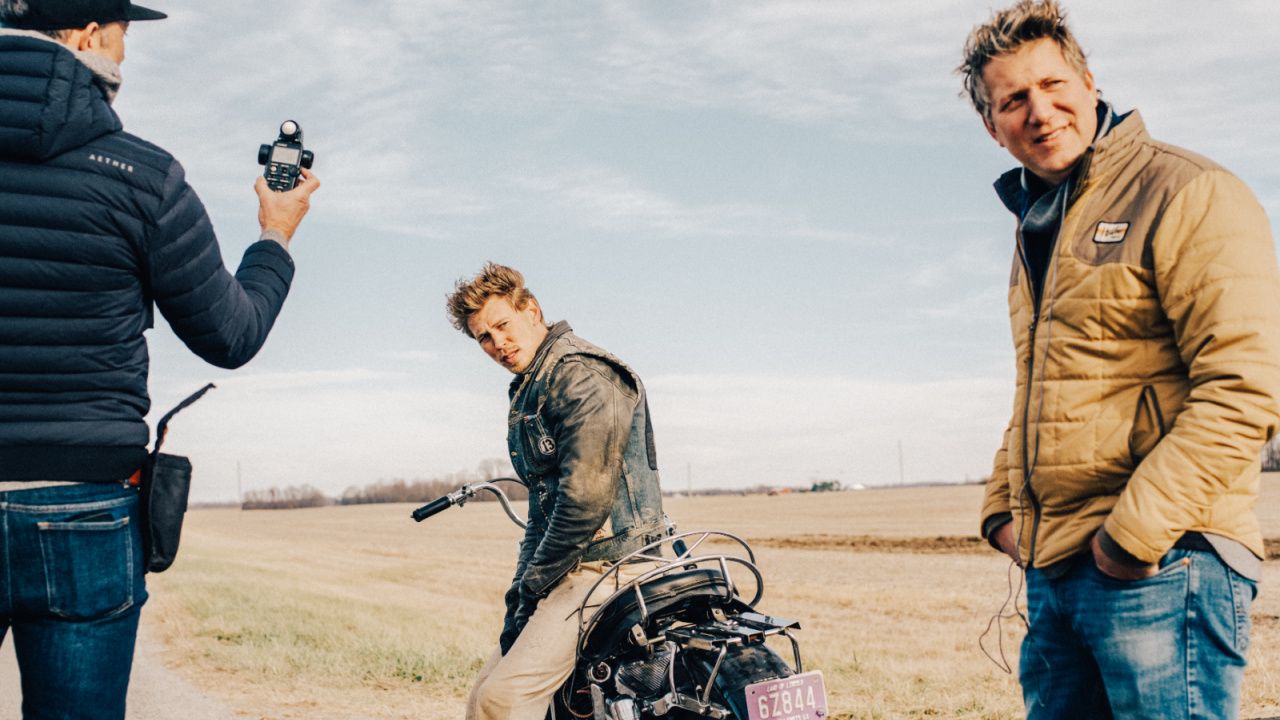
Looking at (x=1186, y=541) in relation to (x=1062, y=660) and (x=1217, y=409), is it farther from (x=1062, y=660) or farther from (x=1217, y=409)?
(x=1062, y=660)

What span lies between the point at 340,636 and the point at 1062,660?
9.63 meters

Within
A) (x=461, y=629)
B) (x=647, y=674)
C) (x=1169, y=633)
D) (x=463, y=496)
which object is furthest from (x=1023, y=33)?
(x=461, y=629)

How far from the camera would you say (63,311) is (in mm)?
2430

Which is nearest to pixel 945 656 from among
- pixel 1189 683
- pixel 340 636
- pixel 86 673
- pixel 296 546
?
pixel 340 636

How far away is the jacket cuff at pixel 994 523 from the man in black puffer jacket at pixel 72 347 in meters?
2.11

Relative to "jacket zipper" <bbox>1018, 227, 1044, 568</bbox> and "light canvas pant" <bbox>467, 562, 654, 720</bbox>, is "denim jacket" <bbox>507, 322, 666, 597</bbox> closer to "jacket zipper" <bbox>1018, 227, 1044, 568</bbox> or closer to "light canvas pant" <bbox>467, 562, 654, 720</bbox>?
"light canvas pant" <bbox>467, 562, 654, 720</bbox>

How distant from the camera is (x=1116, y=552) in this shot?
8.18ft

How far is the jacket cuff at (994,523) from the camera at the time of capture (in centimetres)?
311

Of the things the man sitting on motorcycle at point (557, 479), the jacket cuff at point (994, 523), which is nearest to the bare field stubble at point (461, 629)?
the man sitting on motorcycle at point (557, 479)

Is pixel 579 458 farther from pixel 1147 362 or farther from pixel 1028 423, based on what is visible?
pixel 1147 362

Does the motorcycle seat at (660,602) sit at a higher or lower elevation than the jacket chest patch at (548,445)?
lower

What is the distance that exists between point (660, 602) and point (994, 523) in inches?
51.9

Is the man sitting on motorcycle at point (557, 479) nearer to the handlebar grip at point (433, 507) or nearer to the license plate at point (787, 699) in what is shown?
the handlebar grip at point (433, 507)

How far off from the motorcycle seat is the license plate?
1.69 ft
